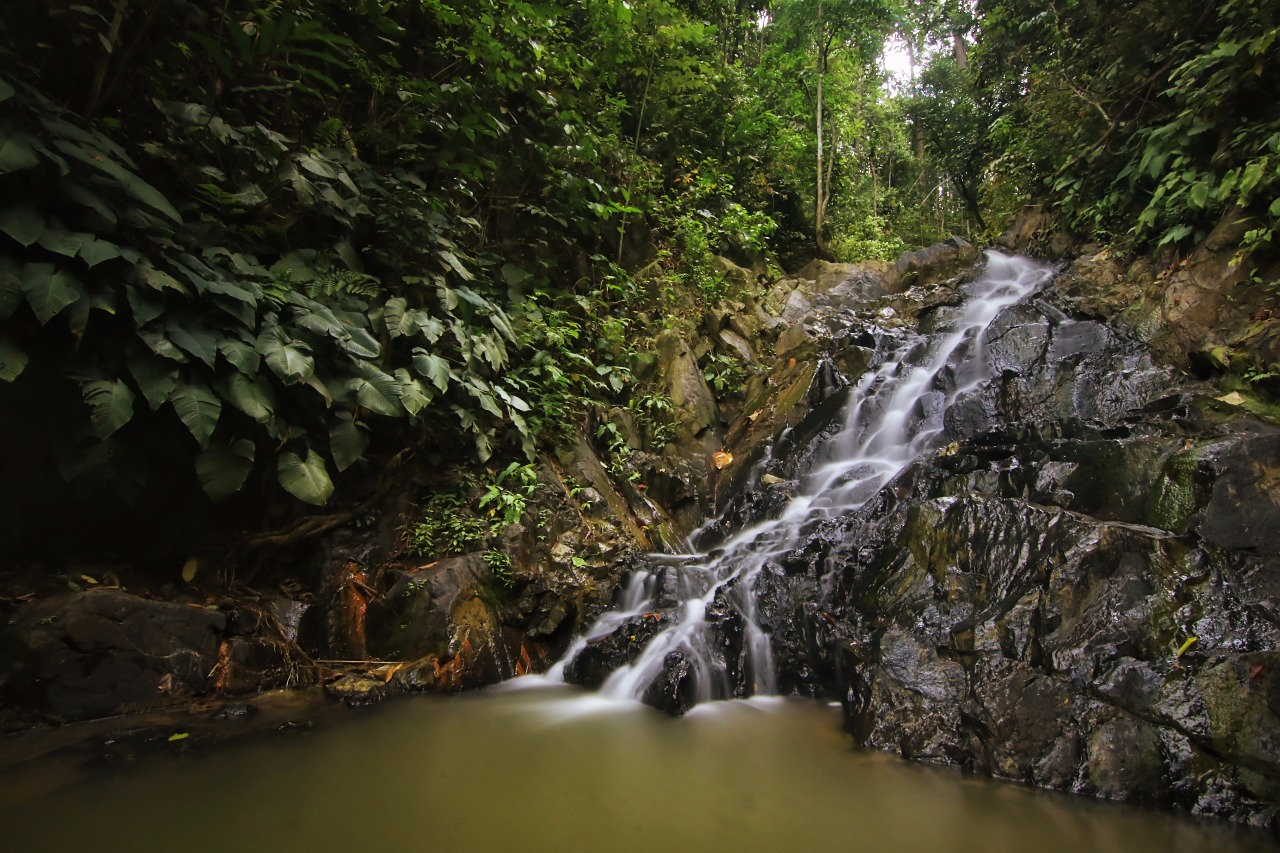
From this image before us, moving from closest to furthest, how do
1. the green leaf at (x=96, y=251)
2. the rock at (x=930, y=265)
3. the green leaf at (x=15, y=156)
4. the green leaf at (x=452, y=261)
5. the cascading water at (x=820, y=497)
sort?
the green leaf at (x=15, y=156)
the green leaf at (x=96, y=251)
the cascading water at (x=820, y=497)
the green leaf at (x=452, y=261)
the rock at (x=930, y=265)

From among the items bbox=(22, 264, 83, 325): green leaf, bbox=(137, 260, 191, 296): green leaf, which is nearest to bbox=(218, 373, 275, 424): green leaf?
bbox=(137, 260, 191, 296): green leaf

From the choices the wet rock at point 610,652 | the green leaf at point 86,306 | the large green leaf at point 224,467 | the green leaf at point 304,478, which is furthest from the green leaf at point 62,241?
the wet rock at point 610,652

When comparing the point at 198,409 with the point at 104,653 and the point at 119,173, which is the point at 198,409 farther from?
the point at 104,653

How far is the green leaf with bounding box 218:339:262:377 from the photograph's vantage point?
12.3 ft

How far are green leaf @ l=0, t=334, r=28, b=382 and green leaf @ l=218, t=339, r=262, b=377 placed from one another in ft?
2.86

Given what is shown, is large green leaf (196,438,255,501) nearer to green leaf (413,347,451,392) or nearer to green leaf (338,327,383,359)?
green leaf (338,327,383,359)

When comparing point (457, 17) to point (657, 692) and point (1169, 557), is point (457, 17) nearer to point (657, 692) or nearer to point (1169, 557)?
point (657, 692)

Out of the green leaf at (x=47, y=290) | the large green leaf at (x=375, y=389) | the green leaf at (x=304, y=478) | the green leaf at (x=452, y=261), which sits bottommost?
the green leaf at (x=304, y=478)

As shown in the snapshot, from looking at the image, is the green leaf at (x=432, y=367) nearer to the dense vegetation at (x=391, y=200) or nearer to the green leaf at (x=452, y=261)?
the dense vegetation at (x=391, y=200)

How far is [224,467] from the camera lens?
384cm

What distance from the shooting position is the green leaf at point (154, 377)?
11.4 ft

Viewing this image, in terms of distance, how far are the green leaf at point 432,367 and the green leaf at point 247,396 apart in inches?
47.0

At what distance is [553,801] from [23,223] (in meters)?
4.01

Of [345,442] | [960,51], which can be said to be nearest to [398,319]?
[345,442]
